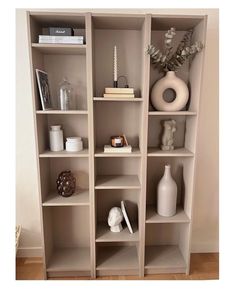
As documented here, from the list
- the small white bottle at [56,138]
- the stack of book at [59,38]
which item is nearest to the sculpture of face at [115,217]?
the small white bottle at [56,138]

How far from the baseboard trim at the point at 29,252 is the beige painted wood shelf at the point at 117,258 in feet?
1.87

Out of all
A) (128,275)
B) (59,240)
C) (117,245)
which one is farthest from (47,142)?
(128,275)

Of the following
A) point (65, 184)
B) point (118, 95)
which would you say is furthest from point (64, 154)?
point (118, 95)

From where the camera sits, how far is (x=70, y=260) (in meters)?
1.79

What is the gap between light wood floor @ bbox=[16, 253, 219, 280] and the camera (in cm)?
172

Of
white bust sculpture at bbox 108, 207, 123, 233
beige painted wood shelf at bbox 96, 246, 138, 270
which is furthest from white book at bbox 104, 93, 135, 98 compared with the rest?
beige painted wood shelf at bbox 96, 246, 138, 270

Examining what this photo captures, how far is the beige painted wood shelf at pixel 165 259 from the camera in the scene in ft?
5.71

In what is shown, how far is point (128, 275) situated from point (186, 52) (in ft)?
5.69

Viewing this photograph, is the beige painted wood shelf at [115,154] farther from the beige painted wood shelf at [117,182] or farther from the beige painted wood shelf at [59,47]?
the beige painted wood shelf at [59,47]

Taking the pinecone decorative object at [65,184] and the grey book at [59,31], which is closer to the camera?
the grey book at [59,31]

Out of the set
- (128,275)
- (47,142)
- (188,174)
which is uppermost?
(47,142)

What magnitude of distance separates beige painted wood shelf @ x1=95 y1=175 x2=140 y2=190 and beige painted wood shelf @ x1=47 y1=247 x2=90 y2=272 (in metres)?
0.69
